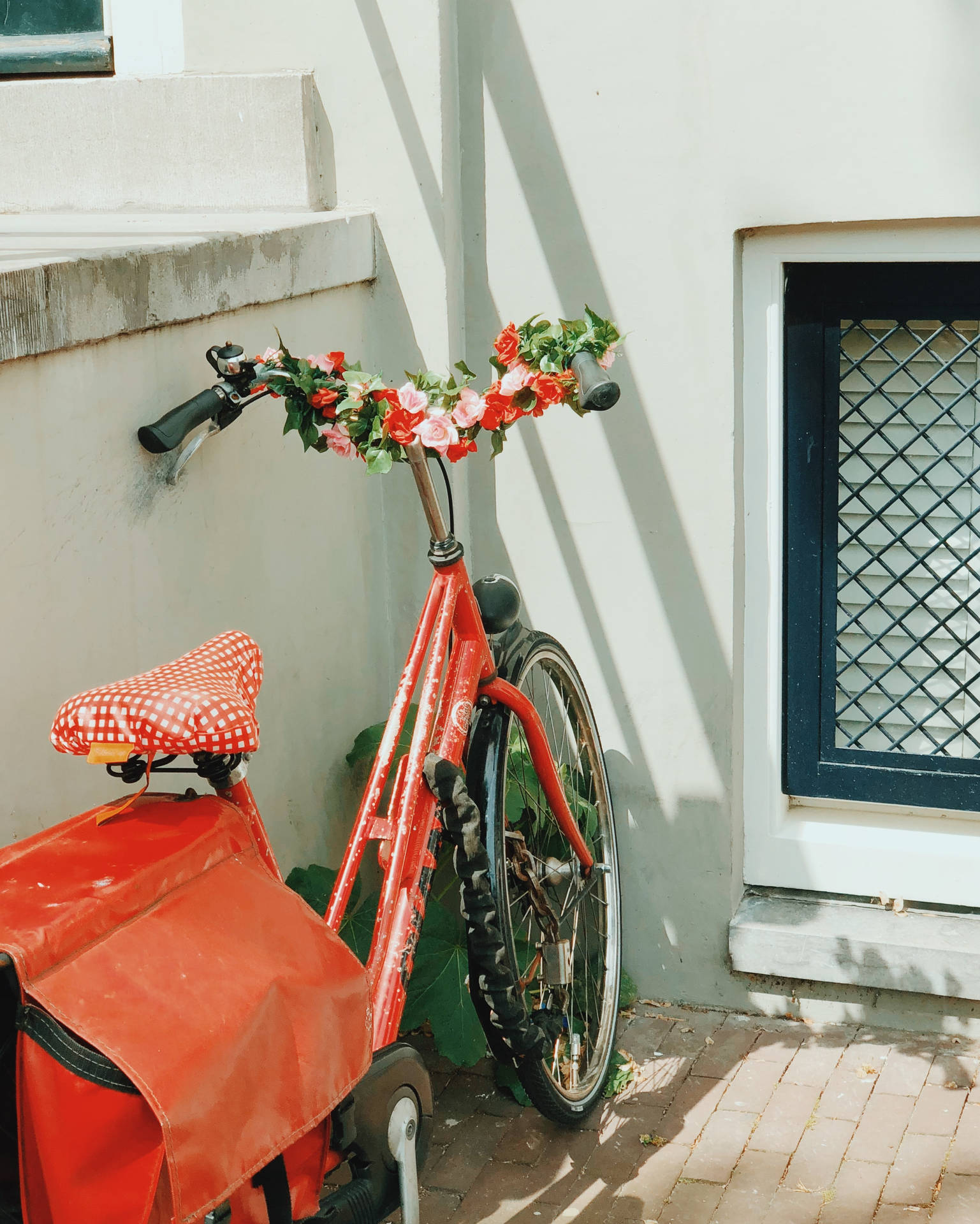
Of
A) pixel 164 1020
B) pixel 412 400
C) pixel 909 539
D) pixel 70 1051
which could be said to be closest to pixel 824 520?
pixel 909 539

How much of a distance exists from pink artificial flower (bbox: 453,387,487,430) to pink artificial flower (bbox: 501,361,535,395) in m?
0.06

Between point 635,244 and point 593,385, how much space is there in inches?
43.1

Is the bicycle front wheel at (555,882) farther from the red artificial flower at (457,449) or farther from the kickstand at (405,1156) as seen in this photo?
the red artificial flower at (457,449)

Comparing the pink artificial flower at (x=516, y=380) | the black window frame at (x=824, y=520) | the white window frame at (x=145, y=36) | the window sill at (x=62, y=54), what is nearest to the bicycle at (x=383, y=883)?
the pink artificial flower at (x=516, y=380)

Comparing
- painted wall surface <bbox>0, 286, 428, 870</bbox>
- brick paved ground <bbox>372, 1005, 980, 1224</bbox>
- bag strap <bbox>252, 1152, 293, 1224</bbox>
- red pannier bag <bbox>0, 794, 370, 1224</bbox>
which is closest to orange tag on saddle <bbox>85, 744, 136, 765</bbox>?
red pannier bag <bbox>0, 794, 370, 1224</bbox>

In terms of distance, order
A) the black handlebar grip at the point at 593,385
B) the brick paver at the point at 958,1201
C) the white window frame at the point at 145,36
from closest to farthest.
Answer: the black handlebar grip at the point at 593,385 < the brick paver at the point at 958,1201 < the white window frame at the point at 145,36

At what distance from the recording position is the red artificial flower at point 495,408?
300cm

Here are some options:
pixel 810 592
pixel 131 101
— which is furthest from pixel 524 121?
pixel 810 592

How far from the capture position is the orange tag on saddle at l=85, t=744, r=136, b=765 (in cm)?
230

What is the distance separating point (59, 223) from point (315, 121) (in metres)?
0.74

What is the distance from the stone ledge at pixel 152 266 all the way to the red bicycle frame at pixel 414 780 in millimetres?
626

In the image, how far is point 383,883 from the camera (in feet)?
10.9

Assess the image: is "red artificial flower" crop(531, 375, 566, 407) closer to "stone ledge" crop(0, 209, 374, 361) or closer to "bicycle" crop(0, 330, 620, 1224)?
"bicycle" crop(0, 330, 620, 1224)

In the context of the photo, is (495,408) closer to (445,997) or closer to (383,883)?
(383,883)
